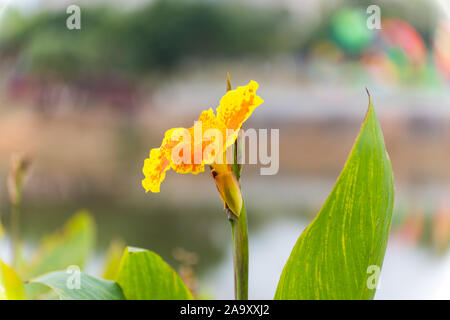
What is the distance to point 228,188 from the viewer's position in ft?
0.71

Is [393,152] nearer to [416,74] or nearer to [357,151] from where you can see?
[416,74]

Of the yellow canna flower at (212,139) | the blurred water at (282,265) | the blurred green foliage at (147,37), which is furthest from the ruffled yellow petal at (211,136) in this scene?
the blurred green foliage at (147,37)

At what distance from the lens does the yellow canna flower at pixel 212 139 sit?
21cm

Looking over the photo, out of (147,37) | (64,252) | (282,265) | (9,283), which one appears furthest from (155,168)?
(147,37)

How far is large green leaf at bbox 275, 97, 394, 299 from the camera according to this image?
0.21 m

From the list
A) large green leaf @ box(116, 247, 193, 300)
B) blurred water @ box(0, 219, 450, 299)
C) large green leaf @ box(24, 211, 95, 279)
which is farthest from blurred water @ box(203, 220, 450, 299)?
large green leaf @ box(116, 247, 193, 300)

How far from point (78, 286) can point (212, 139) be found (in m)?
0.13

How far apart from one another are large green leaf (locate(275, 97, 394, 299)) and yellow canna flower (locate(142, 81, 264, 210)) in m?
0.05

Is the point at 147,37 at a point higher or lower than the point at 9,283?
higher

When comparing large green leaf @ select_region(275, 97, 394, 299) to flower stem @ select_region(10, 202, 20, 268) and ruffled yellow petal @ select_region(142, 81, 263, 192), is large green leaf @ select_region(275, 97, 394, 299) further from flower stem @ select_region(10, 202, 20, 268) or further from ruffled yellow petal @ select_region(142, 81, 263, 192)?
flower stem @ select_region(10, 202, 20, 268)

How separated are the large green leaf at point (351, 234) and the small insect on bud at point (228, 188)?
4 cm

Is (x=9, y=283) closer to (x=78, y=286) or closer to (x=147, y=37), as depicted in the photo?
(x=78, y=286)

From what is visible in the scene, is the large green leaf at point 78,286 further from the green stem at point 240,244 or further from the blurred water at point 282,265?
the blurred water at point 282,265
